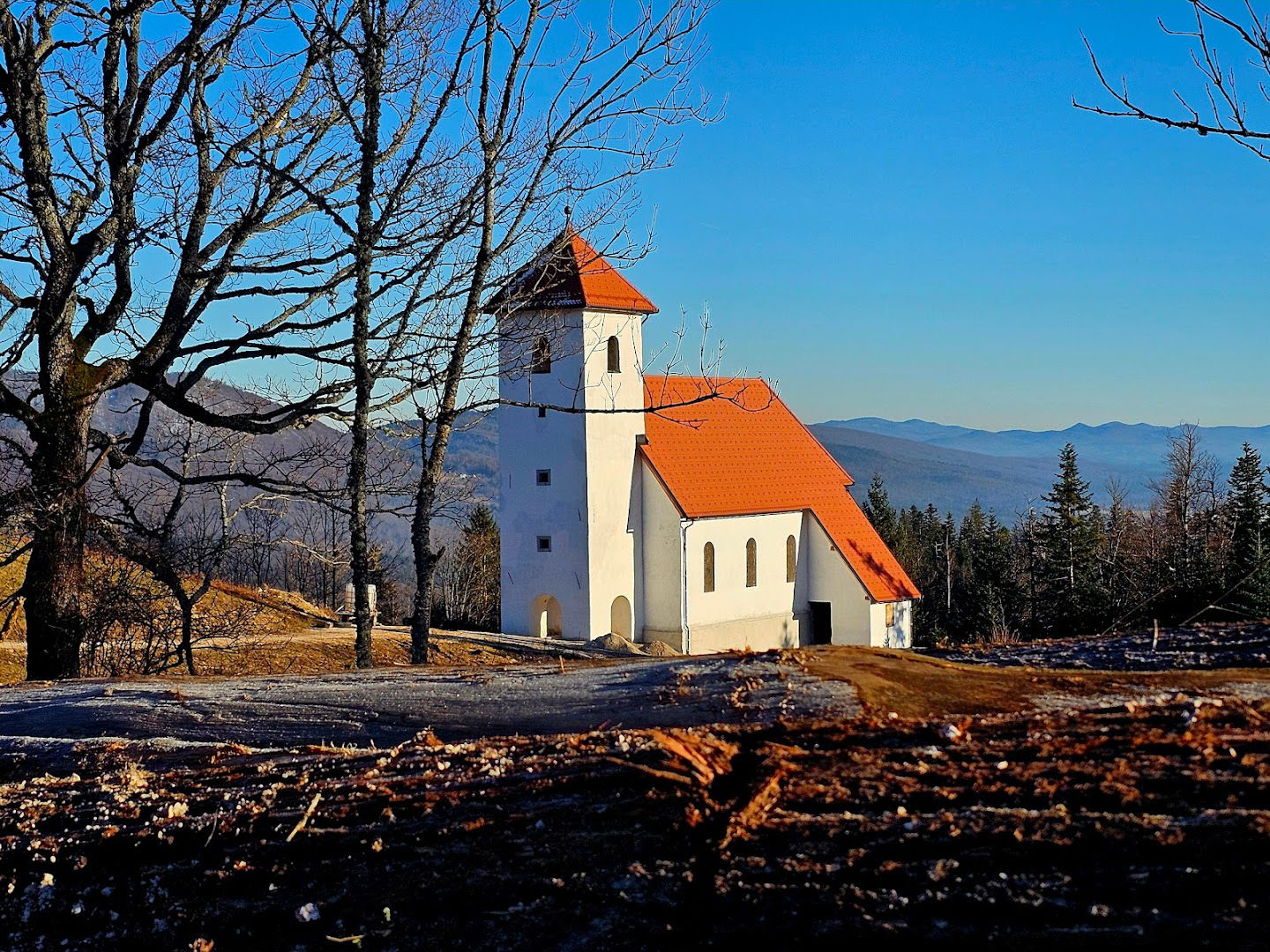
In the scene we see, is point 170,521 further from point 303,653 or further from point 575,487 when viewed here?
point 575,487

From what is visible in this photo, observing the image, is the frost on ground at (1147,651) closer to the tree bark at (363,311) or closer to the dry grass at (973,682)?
the dry grass at (973,682)

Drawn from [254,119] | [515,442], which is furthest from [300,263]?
[515,442]

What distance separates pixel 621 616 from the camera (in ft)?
139

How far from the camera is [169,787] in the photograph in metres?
4.11

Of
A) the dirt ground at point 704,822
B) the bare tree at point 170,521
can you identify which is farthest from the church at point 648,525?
the dirt ground at point 704,822

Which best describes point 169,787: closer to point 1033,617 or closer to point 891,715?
point 891,715

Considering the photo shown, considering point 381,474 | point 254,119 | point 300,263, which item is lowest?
point 381,474

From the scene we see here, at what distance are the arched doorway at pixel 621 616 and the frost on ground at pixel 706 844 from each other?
1496 inches

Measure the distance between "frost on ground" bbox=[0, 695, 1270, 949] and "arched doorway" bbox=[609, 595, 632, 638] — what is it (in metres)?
38.0

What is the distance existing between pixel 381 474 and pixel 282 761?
40.6 feet

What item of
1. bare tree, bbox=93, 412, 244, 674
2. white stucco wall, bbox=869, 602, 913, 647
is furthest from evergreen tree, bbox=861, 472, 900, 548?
bare tree, bbox=93, 412, 244, 674

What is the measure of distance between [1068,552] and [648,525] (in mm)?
28810

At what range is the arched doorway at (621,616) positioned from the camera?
41.9 metres

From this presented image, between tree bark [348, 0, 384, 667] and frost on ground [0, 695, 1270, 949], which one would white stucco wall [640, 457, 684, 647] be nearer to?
tree bark [348, 0, 384, 667]
